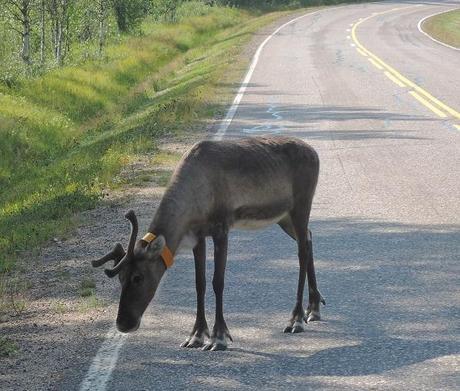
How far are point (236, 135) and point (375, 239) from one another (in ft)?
23.3

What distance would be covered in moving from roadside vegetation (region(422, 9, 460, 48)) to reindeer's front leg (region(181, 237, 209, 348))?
3730 cm

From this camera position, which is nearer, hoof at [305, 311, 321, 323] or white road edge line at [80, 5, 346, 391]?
white road edge line at [80, 5, 346, 391]

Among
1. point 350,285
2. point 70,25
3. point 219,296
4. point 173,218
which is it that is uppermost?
point 173,218

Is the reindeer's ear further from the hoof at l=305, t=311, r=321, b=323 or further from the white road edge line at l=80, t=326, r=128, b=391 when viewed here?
the hoof at l=305, t=311, r=321, b=323

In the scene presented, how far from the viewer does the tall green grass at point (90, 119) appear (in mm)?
13391

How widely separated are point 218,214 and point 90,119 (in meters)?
23.4

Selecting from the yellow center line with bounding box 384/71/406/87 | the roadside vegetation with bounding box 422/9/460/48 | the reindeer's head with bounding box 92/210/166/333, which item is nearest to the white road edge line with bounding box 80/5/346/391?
the reindeer's head with bounding box 92/210/166/333

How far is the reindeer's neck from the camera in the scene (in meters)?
6.30

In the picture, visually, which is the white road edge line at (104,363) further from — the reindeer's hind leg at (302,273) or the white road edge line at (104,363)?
the reindeer's hind leg at (302,273)

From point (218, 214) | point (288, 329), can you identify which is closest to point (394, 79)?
point (288, 329)

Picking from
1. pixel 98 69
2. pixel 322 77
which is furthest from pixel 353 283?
pixel 98 69

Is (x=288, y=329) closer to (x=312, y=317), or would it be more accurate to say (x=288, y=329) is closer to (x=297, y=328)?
(x=297, y=328)

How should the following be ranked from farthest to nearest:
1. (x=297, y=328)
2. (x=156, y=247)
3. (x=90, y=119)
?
(x=90, y=119) < (x=297, y=328) < (x=156, y=247)

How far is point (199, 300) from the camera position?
6734 mm
